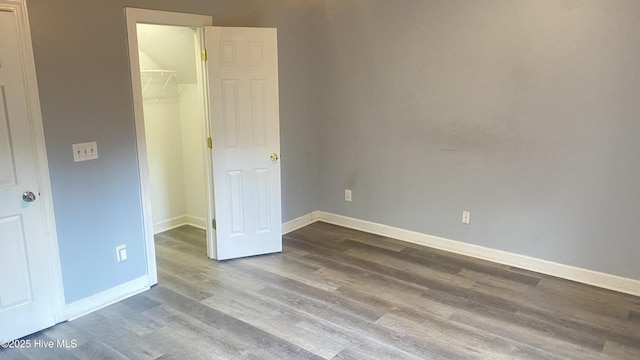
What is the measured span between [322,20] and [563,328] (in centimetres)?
357

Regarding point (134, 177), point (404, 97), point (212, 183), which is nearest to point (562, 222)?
point (404, 97)

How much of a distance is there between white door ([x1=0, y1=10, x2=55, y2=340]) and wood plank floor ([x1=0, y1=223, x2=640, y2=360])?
0.64 feet

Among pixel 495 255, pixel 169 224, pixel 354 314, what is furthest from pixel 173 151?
pixel 495 255

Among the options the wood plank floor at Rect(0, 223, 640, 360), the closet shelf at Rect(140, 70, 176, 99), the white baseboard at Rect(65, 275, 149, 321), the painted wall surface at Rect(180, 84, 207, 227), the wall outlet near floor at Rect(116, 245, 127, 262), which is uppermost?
the closet shelf at Rect(140, 70, 176, 99)

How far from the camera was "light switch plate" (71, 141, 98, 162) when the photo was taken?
296 cm

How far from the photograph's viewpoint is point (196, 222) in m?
5.05

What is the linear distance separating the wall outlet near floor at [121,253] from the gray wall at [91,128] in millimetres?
41

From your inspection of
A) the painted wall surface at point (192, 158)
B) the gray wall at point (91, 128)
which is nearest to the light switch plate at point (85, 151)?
the gray wall at point (91, 128)

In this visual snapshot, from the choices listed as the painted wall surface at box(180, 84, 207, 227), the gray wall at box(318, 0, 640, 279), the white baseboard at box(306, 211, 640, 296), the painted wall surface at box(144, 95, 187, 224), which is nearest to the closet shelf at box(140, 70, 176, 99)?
the painted wall surface at box(144, 95, 187, 224)

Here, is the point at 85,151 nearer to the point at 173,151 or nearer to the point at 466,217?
the point at 173,151

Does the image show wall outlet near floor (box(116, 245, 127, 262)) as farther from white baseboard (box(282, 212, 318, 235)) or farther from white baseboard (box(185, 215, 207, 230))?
white baseboard (box(282, 212, 318, 235))

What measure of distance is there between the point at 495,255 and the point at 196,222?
3.20 meters

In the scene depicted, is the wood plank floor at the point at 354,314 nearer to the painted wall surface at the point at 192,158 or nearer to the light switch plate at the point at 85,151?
the painted wall surface at the point at 192,158

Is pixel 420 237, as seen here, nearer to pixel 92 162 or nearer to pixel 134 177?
pixel 134 177
